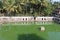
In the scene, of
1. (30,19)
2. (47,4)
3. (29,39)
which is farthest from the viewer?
(47,4)

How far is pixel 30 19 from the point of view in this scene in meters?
15.3

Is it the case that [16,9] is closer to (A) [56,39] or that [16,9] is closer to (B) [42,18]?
(B) [42,18]

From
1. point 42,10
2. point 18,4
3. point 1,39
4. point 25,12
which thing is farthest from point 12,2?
Result: point 1,39

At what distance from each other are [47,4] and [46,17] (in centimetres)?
154

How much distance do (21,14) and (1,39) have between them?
845 centimetres

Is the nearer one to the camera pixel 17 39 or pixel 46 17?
pixel 17 39

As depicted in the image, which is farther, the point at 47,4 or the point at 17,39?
the point at 47,4

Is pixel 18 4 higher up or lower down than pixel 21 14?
higher up

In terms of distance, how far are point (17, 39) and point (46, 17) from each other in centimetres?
774

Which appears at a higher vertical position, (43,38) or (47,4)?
(47,4)

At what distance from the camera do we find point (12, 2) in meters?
16.0

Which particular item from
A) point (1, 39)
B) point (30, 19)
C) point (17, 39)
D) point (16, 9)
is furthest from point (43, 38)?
point (16, 9)

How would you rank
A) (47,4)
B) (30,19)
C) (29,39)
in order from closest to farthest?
(29,39) → (30,19) → (47,4)

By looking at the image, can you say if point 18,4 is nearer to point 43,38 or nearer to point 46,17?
point 46,17
